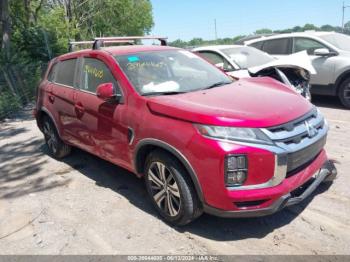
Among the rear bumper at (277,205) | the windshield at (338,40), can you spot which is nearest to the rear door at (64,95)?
the rear bumper at (277,205)

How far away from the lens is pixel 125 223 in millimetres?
4066

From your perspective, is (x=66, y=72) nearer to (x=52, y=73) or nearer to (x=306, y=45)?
(x=52, y=73)

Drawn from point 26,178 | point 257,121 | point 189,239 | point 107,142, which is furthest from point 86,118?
point 257,121

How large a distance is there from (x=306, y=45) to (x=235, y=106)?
20.2 ft

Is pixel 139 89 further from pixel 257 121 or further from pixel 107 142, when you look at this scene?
pixel 257 121

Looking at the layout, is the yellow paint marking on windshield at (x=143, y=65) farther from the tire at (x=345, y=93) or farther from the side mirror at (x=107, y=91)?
the tire at (x=345, y=93)

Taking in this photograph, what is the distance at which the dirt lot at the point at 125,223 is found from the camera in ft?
11.6

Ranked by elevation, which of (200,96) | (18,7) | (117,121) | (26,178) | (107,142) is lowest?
(26,178)

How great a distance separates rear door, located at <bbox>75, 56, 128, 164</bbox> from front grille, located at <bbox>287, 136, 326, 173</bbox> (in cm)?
168

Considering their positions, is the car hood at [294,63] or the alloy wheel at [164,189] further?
the car hood at [294,63]

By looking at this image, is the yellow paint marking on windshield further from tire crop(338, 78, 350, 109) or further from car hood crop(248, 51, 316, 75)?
tire crop(338, 78, 350, 109)

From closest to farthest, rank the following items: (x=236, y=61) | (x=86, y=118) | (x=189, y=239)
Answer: (x=189, y=239), (x=86, y=118), (x=236, y=61)

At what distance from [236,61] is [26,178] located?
4930 millimetres

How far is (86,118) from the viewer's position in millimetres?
4859
